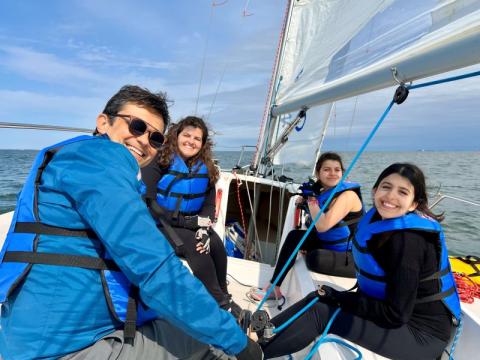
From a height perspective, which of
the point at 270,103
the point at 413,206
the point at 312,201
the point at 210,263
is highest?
the point at 270,103

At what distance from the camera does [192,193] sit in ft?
7.80

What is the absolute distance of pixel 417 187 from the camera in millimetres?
1359

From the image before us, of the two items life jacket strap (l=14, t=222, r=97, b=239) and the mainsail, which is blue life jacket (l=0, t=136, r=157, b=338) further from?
the mainsail

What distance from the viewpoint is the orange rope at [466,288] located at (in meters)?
1.64

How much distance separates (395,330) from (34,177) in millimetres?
1382

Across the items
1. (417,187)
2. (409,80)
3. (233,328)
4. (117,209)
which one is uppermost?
(409,80)

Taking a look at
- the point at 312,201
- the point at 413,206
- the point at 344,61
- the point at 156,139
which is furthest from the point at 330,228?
the point at 156,139

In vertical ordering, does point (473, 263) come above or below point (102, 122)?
below

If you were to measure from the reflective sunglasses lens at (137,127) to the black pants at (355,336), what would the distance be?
3.38 feet

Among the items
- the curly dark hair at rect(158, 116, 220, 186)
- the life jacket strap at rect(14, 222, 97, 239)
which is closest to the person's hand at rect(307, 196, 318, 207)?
the curly dark hair at rect(158, 116, 220, 186)

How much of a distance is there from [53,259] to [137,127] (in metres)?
0.43

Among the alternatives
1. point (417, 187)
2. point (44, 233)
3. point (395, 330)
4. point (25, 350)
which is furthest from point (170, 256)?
point (417, 187)

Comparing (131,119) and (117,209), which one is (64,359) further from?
(131,119)

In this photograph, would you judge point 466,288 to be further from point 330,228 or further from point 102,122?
point 102,122
